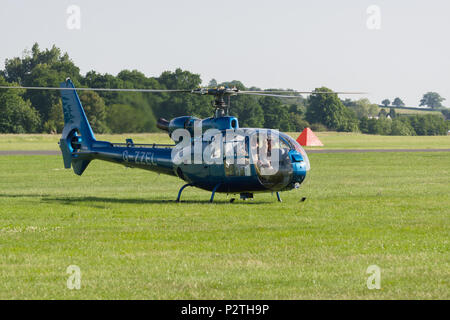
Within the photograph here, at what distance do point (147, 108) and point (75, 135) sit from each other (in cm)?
419

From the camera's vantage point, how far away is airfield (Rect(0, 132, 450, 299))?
30.7ft

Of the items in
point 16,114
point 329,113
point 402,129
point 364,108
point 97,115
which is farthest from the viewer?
point 364,108

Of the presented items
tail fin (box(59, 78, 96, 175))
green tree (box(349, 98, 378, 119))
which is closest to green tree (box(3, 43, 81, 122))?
tail fin (box(59, 78, 96, 175))

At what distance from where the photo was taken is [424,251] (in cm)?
1184

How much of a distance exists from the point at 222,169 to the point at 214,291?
30.5 ft

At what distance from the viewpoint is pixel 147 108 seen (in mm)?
26094

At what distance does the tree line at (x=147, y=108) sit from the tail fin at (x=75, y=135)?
154 inches

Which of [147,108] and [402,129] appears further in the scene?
[402,129]

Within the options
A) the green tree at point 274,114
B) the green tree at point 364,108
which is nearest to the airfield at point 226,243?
the green tree at point 274,114

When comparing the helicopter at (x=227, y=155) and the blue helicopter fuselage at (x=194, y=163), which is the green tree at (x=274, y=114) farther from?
the helicopter at (x=227, y=155)

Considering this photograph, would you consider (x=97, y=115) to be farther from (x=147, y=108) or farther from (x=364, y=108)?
(x=364, y=108)

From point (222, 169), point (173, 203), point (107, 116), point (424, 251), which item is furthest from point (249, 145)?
point (107, 116)

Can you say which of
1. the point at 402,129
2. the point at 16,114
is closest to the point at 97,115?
the point at 16,114
